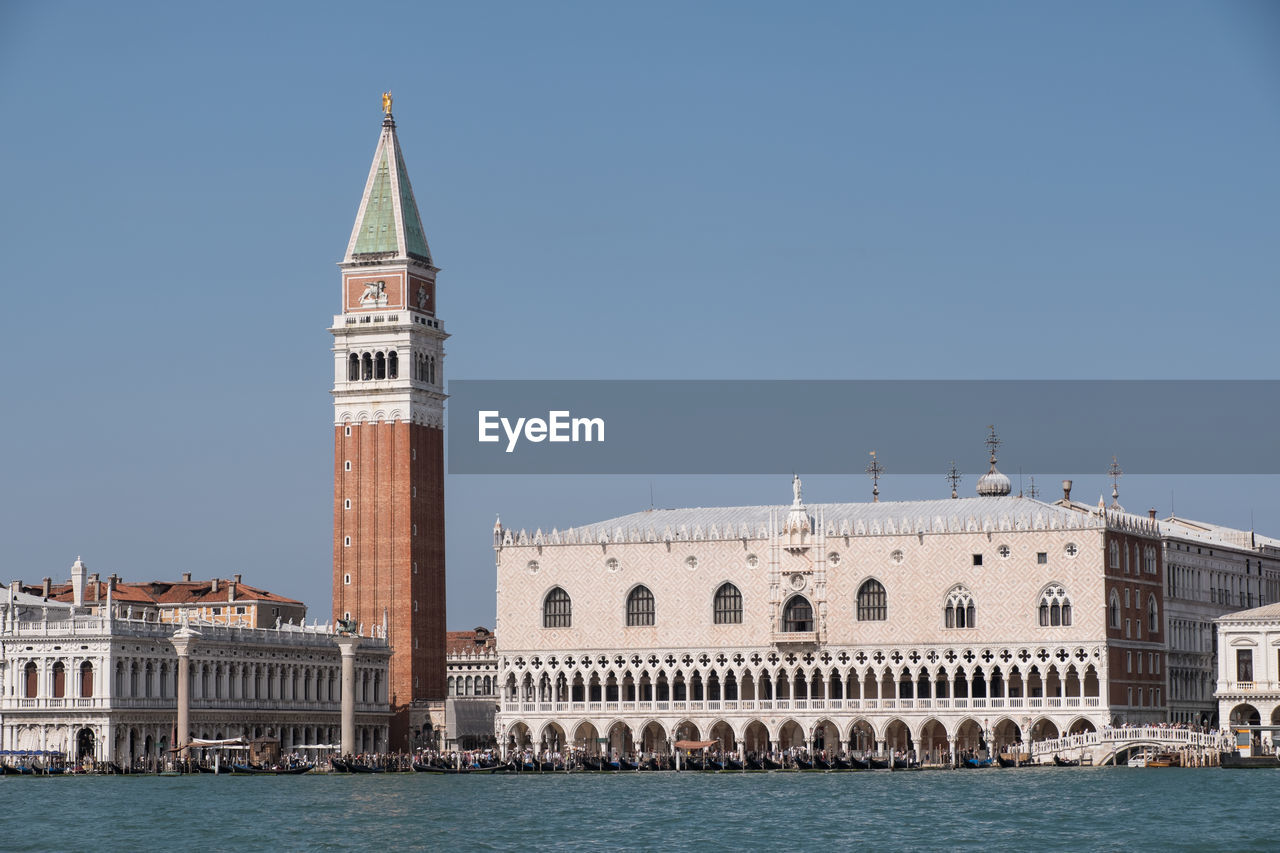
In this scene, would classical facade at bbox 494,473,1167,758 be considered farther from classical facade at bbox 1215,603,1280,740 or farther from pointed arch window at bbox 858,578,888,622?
classical facade at bbox 1215,603,1280,740

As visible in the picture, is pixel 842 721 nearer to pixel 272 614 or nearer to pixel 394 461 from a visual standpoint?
pixel 394 461

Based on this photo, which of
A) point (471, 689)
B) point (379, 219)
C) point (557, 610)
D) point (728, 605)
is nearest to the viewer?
point (728, 605)

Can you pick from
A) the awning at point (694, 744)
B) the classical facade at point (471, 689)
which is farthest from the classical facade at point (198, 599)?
the awning at point (694, 744)

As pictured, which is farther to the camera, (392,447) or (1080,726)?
(392,447)

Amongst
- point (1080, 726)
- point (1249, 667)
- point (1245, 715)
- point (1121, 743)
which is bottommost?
point (1121, 743)

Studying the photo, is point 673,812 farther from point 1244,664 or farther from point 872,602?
point 1244,664

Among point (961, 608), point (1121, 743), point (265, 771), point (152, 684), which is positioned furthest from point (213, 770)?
point (1121, 743)

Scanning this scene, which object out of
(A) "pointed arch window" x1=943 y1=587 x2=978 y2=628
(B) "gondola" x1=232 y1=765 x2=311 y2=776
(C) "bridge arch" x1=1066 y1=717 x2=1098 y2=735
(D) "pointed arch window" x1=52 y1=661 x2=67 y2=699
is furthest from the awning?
(D) "pointed arch window" x1=52 y1=661 x2=67 y2=699

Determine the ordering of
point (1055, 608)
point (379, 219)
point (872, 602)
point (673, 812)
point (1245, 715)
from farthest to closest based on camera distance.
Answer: point (379, 219), point (1245, 715), point (872, 602), point (1055, 608), point (673, 812)

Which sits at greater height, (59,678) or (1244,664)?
(1244,664)
